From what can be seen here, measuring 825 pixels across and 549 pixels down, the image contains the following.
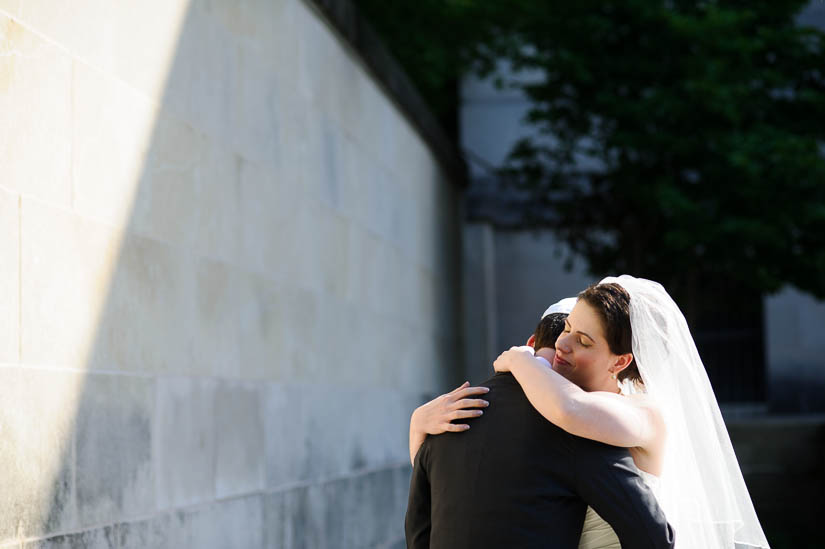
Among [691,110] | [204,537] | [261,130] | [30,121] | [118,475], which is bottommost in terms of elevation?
[204,537]

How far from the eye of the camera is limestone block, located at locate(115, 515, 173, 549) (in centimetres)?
431

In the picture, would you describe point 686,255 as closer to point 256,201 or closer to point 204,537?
point 256,201

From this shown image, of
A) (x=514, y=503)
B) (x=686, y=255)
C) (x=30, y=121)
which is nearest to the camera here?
(x=514, y=503)

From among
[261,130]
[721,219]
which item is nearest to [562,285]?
[721,219]

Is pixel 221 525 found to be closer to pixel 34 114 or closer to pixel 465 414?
pixel 34 114

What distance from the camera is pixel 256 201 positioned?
6.26m

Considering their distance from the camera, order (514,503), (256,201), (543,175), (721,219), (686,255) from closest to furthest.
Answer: (514,503) < (256,201) < (721,219) < (686,255) < (543,175)

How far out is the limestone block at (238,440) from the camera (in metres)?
5.55

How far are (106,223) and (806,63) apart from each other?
33.2 feet

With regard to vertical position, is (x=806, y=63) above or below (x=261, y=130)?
above

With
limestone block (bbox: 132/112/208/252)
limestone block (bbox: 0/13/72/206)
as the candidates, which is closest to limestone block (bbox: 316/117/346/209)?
limestone block (bbox: 132/112/208/252)

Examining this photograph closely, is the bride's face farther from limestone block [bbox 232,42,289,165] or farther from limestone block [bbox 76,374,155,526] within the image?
limestone block [bbox 232,42,289,165]

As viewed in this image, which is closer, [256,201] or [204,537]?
[204,537]

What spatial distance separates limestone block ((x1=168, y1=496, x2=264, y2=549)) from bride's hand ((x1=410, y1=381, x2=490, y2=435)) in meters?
2.13
